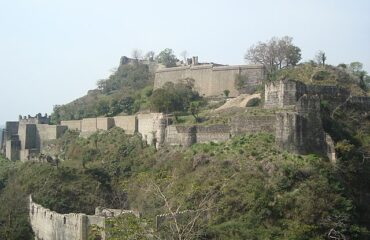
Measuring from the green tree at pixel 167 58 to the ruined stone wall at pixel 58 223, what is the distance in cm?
3563

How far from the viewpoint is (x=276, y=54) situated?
52906 millimetres

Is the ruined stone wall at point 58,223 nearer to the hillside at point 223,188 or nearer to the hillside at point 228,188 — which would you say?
the hillside at point 228,188

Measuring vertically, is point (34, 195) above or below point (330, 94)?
below

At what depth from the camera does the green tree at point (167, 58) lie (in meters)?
70.2

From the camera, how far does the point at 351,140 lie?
34.5m

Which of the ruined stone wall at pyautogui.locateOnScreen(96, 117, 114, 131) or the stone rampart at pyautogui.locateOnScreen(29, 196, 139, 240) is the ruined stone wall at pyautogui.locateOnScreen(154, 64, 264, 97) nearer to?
the ruined stone wall at pyautogui.locateOnScreen(96, 117, 114, 131)

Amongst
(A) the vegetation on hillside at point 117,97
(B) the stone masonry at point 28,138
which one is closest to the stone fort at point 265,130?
(A) the vegetation on hillside at point 117,97

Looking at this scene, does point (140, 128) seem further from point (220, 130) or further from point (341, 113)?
point (341, 113)

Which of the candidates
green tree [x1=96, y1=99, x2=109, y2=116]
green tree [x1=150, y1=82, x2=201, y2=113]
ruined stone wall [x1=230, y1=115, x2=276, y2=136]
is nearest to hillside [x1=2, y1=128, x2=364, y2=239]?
ruined stone wall [x1=230, y1=115, x2=276, y2=136]

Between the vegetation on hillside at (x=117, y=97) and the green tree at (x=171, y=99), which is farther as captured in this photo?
the vegetation on hillside at (x=117, y=97)

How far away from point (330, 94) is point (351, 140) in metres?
3.91

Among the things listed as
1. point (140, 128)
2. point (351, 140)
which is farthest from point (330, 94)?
point (140, 128)

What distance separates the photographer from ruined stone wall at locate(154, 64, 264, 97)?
52.8m

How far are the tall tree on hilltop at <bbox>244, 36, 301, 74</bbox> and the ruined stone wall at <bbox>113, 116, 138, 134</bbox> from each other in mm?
12496
